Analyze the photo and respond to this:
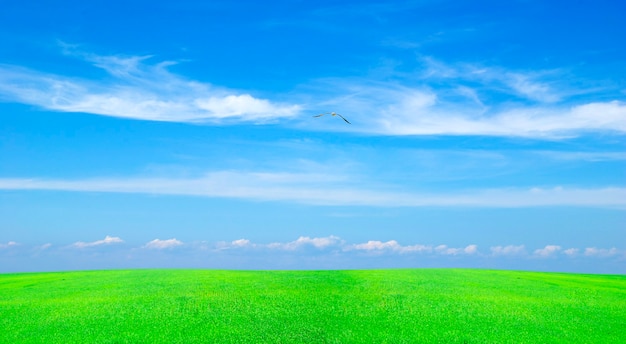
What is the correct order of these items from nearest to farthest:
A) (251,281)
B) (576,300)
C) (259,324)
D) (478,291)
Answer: (259,324) → (576,300) → (478,291) → (251,281)

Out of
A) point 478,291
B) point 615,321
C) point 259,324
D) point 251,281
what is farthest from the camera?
point 251,281

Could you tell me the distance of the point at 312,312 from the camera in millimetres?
26547

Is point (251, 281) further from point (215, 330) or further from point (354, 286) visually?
point (215, 330)

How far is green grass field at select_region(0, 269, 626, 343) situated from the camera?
23.3m

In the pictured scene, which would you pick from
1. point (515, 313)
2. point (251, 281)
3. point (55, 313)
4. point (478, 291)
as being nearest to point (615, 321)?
point (515, 313)

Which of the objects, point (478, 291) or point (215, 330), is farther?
point (478, 291)

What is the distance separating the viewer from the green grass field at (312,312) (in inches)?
918

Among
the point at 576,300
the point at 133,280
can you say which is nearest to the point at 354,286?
the point at 576,300

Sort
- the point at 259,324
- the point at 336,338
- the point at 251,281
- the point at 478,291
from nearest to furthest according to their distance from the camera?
the point at 336,338
the point at 259,324
the point at 478,291
the point at 251,281

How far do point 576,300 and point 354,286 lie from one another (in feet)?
41.1

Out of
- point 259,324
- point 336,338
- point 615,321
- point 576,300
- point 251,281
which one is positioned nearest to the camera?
point 336,338

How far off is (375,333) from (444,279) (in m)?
18.0

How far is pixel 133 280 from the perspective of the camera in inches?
1587

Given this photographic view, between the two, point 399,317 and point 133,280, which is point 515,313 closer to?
point 399,317
